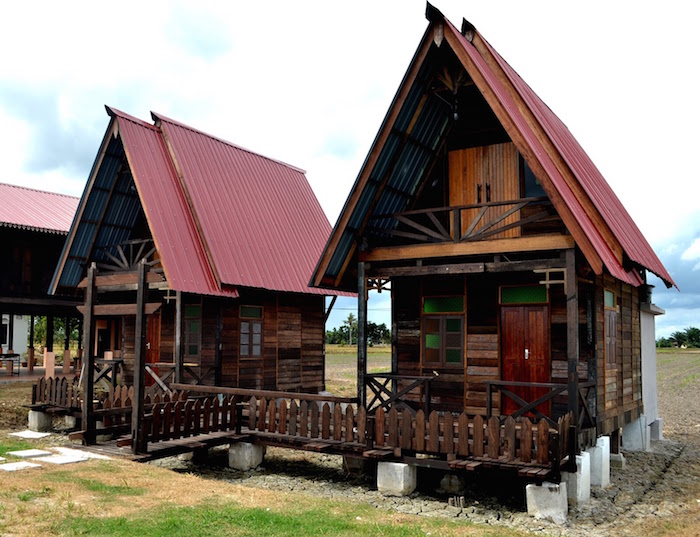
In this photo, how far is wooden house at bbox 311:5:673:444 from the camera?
40.1 ft

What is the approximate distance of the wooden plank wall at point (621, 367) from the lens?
13.9 meters

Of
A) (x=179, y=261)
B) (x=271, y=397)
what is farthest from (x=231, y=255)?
(x=271, y=397)

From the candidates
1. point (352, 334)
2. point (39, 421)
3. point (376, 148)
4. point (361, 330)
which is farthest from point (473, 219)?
point (352, 334)

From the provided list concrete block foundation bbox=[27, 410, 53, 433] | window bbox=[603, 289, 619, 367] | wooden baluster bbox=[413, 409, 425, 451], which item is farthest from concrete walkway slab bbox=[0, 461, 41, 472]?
window bbox=[603, 289, 619, 367]

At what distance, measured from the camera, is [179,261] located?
18.1 meters

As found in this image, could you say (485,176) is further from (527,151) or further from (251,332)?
(251,332)

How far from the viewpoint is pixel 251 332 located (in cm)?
2062

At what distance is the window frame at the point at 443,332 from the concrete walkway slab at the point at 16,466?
8.12 metres

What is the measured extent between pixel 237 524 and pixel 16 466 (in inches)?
187

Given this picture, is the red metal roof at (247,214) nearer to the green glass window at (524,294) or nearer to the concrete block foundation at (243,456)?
the concrete block foundation at (243,456)

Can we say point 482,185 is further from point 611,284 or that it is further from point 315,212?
point 315,212

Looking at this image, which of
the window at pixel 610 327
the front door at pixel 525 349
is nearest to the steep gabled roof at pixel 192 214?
the front door at pixel 525 349

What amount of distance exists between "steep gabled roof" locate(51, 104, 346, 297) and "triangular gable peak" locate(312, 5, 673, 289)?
528 cm

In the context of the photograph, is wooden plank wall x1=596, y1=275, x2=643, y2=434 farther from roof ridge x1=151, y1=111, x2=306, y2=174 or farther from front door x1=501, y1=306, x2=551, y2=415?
roof ridge x1=151, y1=111, x2=306, y2=174
